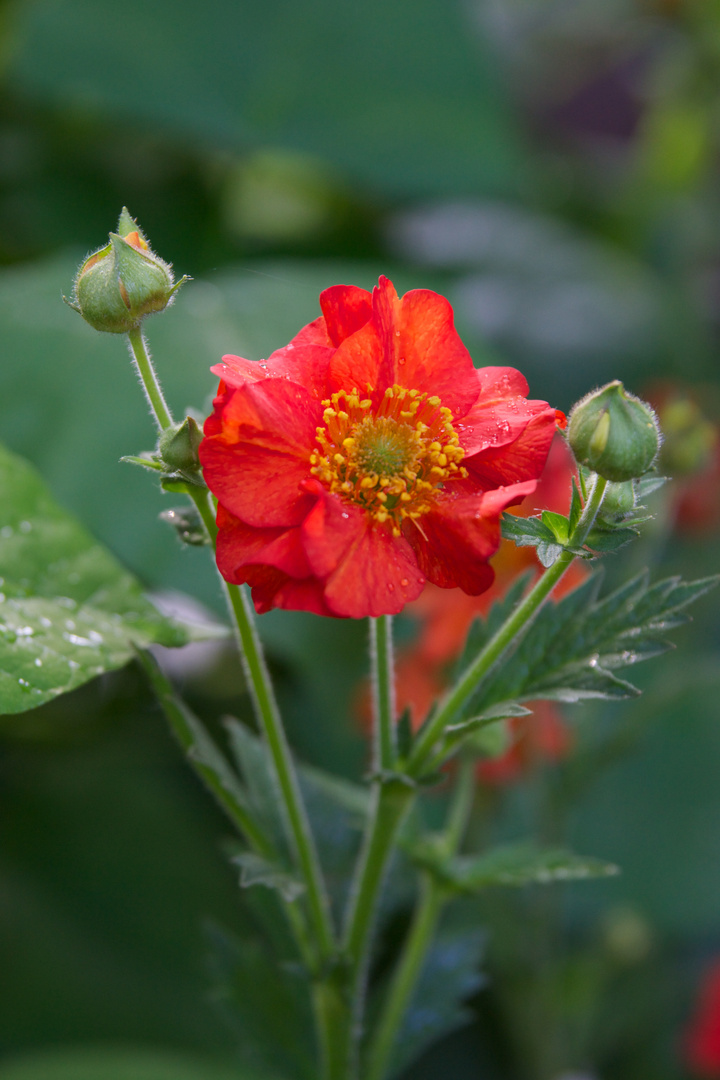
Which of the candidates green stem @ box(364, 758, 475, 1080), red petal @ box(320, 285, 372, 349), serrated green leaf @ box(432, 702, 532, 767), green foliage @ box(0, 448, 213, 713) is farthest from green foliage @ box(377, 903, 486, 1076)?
red petal @ box(320, 285, 372, 349)

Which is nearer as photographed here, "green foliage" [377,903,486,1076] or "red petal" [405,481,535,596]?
"red petal" [405,481,535,596]

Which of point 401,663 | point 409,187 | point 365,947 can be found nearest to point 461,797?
point 365,947

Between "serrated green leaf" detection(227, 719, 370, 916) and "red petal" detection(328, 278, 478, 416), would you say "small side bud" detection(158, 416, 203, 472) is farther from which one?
"serrated green leaf" detection(227, 719, 370, 916)

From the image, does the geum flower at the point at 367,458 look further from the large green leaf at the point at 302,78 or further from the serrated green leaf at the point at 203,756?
the large green leaf at the point at 302,78

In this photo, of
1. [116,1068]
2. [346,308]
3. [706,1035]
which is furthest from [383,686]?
[706,1035]

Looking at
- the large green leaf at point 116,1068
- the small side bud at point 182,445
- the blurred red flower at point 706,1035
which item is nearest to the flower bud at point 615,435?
the small side bud at point 182,445

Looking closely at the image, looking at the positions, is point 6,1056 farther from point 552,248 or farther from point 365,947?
point 552,248
